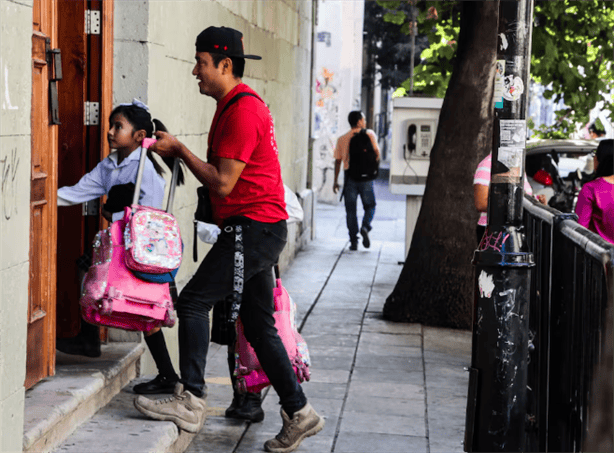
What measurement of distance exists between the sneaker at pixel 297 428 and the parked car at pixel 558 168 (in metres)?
7.60

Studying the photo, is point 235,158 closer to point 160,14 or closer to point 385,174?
point 160,14

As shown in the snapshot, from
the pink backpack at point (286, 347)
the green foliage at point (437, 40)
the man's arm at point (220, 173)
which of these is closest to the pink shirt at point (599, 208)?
the pink backpack at point (286, 347)

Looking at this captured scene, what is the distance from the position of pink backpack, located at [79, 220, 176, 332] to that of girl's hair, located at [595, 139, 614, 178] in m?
2.97

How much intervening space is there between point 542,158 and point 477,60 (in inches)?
152

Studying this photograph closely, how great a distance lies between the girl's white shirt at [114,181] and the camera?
5309mm

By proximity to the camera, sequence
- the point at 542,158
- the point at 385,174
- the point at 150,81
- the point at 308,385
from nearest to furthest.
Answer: the point at 150,81 < the point at 308,385 < the point at 542,158 < the point at 385,174

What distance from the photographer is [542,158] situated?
12.7 meters

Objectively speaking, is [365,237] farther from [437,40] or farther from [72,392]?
[72,392]

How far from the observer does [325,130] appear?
73.0ft

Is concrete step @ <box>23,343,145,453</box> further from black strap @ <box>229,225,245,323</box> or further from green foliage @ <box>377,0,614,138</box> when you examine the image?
green foliage @ <box>377,0,614,138</box>

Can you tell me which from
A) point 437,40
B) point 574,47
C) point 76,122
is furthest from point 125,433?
point 574,47

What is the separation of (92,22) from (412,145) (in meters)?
7.64

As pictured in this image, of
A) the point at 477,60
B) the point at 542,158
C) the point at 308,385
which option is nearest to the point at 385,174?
the point at 542,158

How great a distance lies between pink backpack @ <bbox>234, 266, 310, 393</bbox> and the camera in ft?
17.6
